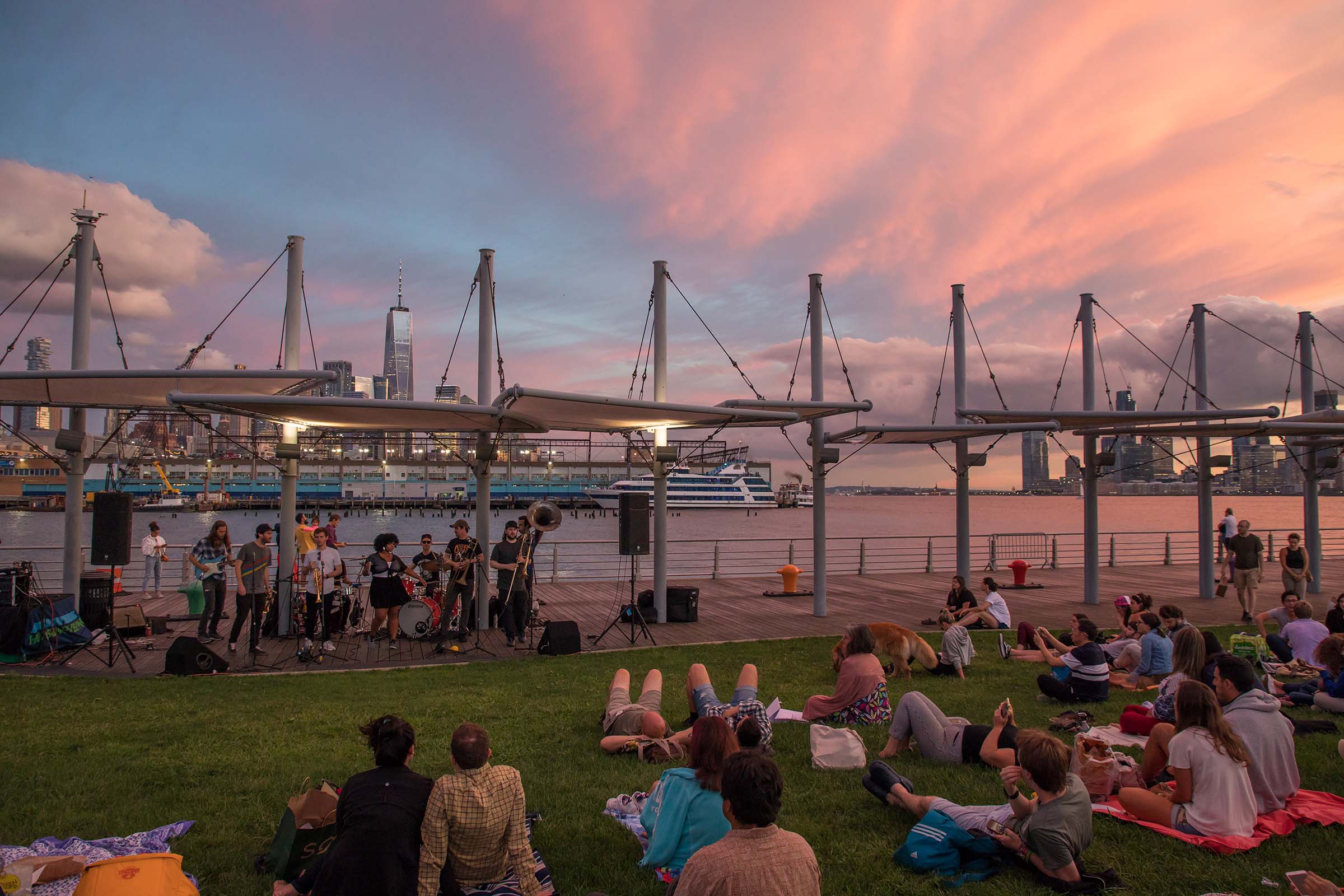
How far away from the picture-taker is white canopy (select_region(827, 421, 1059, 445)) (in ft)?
42.1

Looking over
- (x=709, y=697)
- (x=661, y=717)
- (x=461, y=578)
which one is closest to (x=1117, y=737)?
(x=709, y=697)

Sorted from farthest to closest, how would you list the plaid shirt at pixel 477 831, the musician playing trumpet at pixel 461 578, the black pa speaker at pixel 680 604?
1. the black pa speaker at pixel 680 604
2. the musician playing trumpet at pixel 461 578
3. the plaid shirt at pixel 477 831

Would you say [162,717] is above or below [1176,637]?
below

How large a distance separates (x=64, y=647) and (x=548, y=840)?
8729 mm

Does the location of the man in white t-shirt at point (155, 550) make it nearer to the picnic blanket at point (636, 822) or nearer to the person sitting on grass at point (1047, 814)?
the picnic blanket at point (636, 822)

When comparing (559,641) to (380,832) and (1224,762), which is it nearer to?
(380,832)

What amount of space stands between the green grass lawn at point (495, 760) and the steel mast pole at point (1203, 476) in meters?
8.78

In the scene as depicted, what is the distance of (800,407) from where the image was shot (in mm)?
12266

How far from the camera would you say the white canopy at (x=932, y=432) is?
1284cm

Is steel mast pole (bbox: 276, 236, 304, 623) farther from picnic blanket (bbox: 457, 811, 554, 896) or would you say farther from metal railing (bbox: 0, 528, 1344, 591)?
picnic blanket (bbox: 457, 811, 554, 896)

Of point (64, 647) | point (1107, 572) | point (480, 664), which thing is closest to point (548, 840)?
point (480, 664)

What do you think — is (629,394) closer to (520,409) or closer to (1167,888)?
(520,409)

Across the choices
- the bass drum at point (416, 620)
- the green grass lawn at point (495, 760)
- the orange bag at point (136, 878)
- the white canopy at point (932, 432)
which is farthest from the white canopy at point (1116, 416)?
the orange bag at point (136, 878)

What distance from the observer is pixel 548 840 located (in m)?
4.35
